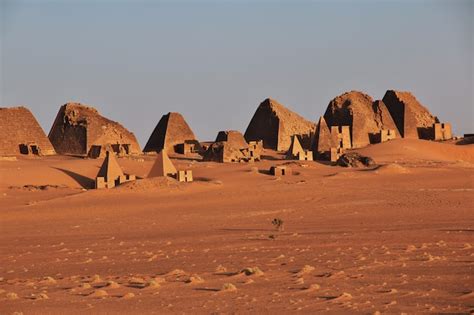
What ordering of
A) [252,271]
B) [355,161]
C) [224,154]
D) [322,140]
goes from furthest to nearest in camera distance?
[322,140] < [224,154] < [355,161] < [252,271]

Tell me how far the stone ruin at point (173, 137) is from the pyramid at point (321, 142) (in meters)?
6.81

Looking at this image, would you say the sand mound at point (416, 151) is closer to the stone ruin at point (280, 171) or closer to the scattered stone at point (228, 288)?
the stone ruin at point (280, 171)

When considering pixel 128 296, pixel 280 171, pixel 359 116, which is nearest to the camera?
pixel 128 296

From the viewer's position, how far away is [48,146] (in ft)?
137

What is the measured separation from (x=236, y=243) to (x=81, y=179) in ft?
59.8

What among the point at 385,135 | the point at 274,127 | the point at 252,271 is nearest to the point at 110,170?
the point at 252,271

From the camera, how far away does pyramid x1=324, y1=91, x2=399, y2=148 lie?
53.7m

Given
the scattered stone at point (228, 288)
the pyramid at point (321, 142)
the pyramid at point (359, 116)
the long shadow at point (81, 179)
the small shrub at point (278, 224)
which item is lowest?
the scattered stone at point (228, 288)

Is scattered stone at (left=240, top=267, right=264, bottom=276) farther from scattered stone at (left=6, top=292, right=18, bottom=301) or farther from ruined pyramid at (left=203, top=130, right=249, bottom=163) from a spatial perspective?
ruined pyramid at (left=203, top=130, right=249, bottom=163)

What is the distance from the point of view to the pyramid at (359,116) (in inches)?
Answer: 2112

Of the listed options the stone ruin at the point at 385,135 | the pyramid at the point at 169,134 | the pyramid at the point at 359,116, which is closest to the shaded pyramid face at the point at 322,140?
the pyramid at the point at 359,116

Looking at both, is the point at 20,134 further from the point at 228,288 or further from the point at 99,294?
the point at 228,288

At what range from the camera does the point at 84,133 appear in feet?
143

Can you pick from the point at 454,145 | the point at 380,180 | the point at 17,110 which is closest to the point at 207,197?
the point at 380,180
